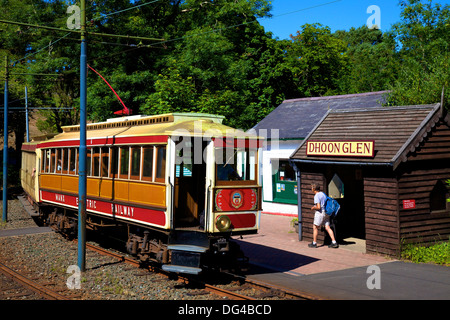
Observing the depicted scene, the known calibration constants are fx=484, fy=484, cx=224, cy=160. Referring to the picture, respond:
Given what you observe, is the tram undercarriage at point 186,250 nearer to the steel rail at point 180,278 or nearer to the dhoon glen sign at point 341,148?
the steel rail at point 180,278

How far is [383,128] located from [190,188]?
19.5ft

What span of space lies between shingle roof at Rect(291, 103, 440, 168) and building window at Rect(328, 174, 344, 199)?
5.17 ft

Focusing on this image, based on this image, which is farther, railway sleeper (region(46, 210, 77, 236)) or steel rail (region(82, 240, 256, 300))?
railway sleeper (region(46, 210, 77, 236))

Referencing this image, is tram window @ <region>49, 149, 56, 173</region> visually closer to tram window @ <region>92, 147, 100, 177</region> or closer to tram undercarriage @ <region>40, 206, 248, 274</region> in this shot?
tram window @ <region>92, 147, 100, 177</region>

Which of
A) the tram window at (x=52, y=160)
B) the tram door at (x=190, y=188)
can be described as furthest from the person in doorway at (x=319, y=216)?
the tram window at (x=52, y=160)

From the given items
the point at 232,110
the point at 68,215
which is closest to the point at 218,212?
the point at 68,215

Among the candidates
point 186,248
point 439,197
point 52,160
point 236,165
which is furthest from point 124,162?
point 439,197

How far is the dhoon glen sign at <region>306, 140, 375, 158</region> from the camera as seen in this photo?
12.7 m

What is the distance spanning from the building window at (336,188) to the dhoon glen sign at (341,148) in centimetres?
184

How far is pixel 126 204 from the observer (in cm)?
1177

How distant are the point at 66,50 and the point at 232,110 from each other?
48.6 feet

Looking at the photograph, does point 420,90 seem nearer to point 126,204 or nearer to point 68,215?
point 126,204

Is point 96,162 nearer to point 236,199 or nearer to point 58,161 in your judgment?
point 58,161

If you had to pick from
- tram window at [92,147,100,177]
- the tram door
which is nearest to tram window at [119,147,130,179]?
tram window at [92,147,100,177]
